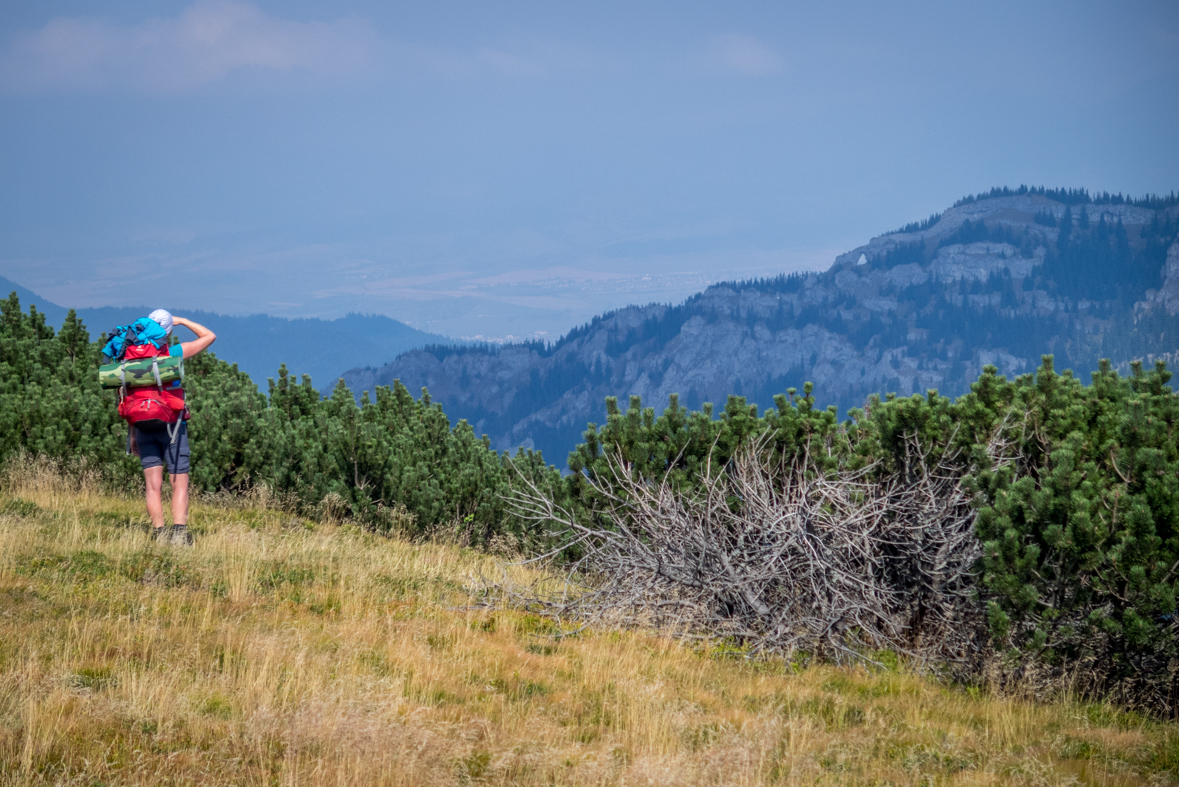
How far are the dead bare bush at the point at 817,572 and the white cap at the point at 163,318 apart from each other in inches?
165

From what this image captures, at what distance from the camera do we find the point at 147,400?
24.8ft

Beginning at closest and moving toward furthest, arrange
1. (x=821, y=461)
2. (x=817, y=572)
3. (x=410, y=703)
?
1. (x=410, y=703)
2. (x=817, y=572)
3. (x=821, y=461)

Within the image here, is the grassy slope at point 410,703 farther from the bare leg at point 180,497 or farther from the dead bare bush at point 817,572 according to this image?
the dead bare bush at point 817,572

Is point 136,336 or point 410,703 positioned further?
point 136,336

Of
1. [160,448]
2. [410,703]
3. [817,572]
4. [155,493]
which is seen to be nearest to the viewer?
[410,703]

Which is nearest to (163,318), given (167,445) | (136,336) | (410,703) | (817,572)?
(136,336)

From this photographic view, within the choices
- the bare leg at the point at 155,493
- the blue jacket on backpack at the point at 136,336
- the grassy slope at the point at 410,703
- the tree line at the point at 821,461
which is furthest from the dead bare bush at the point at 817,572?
the blue jacket on backpack at the point at 136,336

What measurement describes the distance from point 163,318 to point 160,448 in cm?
125

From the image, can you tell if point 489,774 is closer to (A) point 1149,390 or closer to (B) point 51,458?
(A) point 1149,390

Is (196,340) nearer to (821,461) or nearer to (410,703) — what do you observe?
(410,703)

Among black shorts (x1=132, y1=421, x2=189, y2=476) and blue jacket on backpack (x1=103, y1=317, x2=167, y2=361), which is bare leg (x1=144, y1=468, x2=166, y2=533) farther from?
blue jacket on backpack (x1=103, y1=317, x2=167, y2=361)

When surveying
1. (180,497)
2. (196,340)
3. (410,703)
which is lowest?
(410,703)

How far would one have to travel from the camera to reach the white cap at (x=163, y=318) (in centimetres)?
771

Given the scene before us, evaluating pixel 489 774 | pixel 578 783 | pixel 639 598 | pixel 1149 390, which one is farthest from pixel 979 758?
pixel 1149 390
